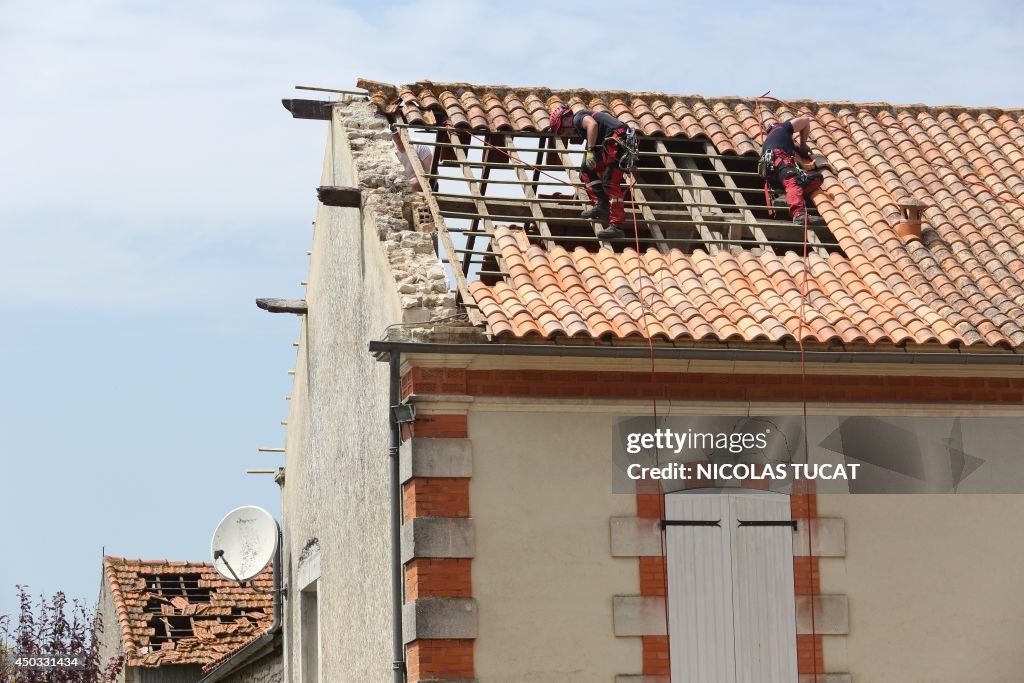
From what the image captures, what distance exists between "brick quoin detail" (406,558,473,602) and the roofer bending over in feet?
17.2

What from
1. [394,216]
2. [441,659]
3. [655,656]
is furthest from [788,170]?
[441,659]

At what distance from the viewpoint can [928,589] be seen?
11125mm

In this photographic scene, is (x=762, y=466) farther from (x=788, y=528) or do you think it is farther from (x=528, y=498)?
(x=528, y=498)

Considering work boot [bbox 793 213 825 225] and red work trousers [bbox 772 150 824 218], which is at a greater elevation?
red work trousers [bbox 772 150 824 218]

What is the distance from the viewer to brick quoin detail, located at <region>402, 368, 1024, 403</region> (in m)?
10.7

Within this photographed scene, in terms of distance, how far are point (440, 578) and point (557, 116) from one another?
526 cm

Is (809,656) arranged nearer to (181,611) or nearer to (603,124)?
(603,124)

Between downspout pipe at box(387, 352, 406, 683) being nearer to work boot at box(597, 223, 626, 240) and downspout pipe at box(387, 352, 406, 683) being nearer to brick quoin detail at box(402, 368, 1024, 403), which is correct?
brick quoin detail at box(402, 368, 1024, 403)

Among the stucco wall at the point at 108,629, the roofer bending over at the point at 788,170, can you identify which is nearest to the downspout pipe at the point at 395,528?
the roofer bending over at the point at 788,170

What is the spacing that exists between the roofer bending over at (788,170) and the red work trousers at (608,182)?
1.65 meters

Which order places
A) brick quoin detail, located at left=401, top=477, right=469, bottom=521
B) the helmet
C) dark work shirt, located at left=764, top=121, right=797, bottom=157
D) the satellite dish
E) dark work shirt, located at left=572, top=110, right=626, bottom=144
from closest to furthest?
brick quoin detail, located at left=401, top=477, right=469, bottom=521 < dark work shirt, located at left=572, top=110, right=626, bottom=144 < the helmet < dark work shirt, located at left=764, top=121, right=797, bottom=157 < the satellite dish

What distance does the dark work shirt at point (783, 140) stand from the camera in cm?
1374

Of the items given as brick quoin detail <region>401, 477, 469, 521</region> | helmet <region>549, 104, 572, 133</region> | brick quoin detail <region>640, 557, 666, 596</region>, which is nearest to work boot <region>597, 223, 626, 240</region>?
helmet <region>549, 104, 572, 133</region>

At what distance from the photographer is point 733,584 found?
1086 cm
